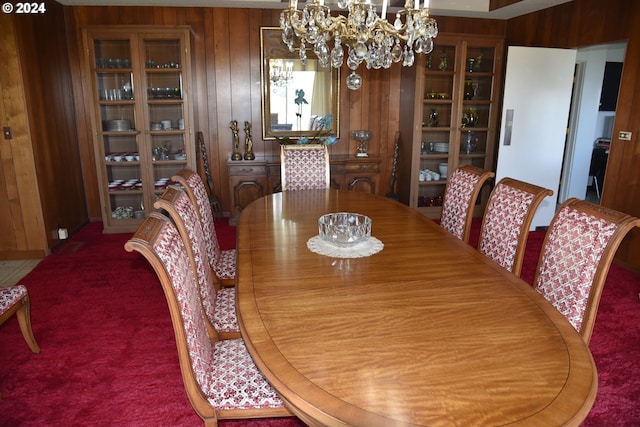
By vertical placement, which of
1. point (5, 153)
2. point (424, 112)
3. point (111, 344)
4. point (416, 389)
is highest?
point (424, 112)

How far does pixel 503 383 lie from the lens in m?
1.04

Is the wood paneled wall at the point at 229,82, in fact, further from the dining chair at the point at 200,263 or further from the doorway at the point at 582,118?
the dining chair at the point at 200,263

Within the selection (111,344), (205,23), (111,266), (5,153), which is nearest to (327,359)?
(111,344)

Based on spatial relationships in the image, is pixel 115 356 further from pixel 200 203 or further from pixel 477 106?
pixel 477 106

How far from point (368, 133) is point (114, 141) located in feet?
9.08

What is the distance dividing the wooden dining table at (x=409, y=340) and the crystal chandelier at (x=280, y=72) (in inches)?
128

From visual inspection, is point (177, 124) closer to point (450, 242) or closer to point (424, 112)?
point (424, 112)

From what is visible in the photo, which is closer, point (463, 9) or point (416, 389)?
point (416, 389)

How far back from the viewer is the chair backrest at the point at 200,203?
2342mm

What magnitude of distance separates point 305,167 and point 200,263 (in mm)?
1787

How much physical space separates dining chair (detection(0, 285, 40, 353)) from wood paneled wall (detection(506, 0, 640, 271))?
4.33 m

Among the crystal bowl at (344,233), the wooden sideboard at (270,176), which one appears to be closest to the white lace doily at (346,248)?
the crystal bowl at (344,233)

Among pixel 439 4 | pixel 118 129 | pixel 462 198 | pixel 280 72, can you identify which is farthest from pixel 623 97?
pixel 118 129

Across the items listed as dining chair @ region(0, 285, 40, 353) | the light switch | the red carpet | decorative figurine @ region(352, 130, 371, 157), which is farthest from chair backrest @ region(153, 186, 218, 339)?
the light switch
